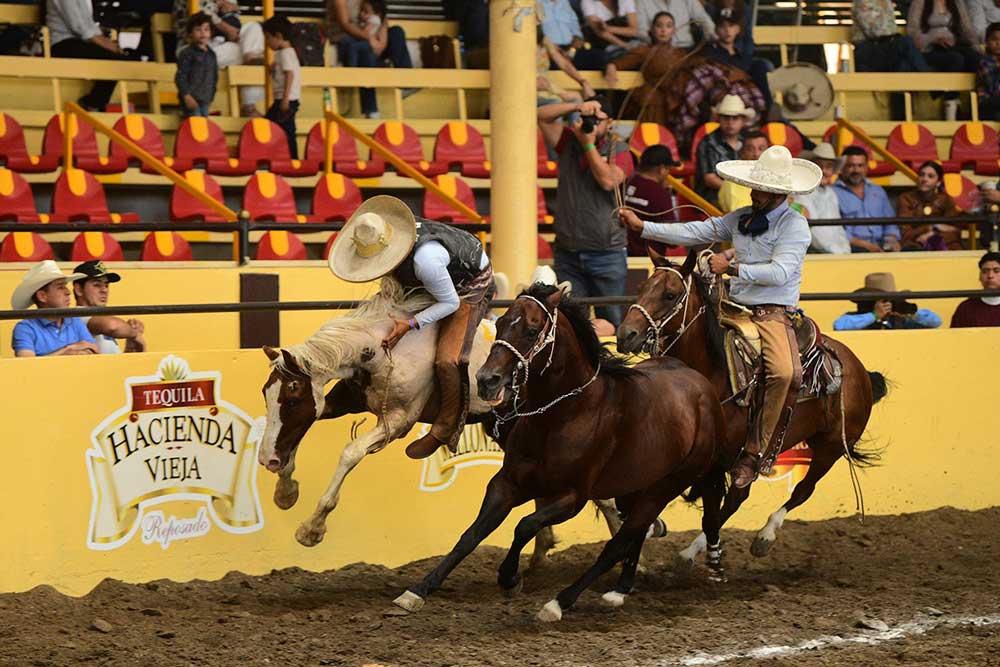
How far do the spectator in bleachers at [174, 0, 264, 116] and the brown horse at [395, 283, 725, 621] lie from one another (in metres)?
7.70

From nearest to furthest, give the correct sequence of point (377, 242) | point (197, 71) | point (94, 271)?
1. point (377, 242)
2. point (94, 271)
3. point (197, 71)

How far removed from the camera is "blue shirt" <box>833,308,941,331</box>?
9711 mm

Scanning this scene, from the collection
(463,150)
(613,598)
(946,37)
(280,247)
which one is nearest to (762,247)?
(613,598)

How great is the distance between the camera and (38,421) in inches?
266

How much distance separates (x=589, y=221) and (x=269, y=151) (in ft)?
15.3

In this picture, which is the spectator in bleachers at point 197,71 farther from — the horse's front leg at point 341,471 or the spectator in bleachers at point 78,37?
the horse's front leg at point 341,471

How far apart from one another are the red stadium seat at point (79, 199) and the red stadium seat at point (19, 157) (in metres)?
0.47

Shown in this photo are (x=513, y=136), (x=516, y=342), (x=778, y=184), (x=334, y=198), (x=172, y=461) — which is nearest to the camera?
(x=516, y=342)

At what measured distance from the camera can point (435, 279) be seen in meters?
6.59

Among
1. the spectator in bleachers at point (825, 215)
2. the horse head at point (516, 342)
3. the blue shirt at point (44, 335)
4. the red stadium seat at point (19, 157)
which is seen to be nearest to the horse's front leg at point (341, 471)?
the horse head at point (516, 342)

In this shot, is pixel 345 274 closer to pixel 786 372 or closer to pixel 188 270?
pixel 786 372

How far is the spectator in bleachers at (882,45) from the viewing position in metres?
16.1

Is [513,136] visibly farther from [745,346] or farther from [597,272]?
[745,346]

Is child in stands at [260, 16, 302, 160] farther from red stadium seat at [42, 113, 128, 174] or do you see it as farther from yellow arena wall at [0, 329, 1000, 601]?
yellow arena wall at [0, 329, 1000, 601]
